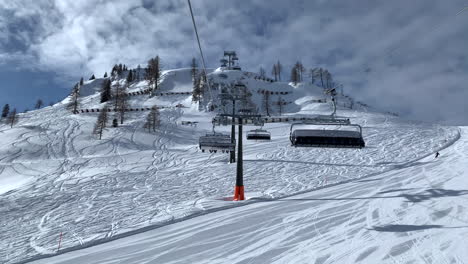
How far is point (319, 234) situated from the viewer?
11.4m

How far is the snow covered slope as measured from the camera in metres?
14.2

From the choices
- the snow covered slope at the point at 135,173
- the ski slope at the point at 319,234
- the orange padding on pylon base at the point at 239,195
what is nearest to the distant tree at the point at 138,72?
the snow covered slope at the point at 135,173

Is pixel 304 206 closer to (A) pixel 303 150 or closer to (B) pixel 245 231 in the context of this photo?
(B) pixel 245 231

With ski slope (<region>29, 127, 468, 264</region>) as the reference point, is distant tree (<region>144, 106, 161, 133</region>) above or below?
above

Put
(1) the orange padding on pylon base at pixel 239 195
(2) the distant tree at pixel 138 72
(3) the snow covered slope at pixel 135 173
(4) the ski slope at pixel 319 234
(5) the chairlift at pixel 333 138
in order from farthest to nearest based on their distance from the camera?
(2) the distant tree at pixel 138 72 → (1) the orange padding on pylon base at pixel 239 195 → (3) the snow covered slope at pixel 135 173 → (5) the chairlift at pixel 333 138 → (4) the ski slope at pixel 319 234

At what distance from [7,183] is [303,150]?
3151 cm

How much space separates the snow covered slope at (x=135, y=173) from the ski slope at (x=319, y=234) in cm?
167

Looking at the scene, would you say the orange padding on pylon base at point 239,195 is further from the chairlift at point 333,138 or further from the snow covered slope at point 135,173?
the chairlift at point 333,138

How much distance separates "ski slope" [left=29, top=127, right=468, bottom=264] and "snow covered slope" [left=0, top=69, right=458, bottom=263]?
5.48 ft

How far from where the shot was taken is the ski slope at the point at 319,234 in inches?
379

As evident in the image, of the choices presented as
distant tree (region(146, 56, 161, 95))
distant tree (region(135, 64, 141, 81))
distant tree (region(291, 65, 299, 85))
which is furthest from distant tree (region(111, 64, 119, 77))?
distant tree (region(291, 65, 299, 85))

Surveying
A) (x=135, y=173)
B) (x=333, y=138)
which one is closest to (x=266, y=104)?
(x=135, y=173)

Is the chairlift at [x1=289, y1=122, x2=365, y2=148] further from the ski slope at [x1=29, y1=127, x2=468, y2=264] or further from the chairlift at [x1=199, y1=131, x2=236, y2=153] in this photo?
the chairlift at [x1=199, y1=131, x2=236, y2=153]

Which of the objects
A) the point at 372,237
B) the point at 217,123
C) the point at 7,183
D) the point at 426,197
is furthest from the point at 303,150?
the point at 7,183
